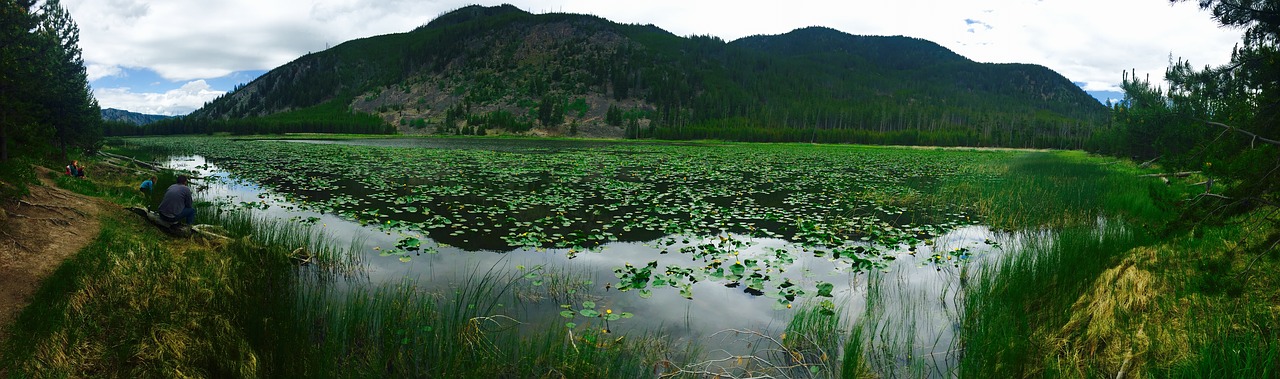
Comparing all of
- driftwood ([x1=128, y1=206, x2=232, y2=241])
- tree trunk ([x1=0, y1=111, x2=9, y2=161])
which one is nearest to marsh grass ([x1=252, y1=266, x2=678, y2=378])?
driftwood ([x1=128, y1=206, x2=232, y2=241])

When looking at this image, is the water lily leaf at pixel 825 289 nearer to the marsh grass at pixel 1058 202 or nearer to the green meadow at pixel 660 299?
the green meadow at pixel 660 299

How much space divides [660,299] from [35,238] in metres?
9.37

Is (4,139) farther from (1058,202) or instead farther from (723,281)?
(1058,202)

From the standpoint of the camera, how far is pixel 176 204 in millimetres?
10492

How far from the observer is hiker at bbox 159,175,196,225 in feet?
34.3

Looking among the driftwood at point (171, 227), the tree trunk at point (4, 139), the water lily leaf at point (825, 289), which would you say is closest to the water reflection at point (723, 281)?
the water lily leaf at point (825, 289)

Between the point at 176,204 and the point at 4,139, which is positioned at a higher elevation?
the point at 4,139

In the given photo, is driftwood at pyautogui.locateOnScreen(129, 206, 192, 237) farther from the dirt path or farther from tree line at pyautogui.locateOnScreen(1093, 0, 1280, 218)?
tree line at pyautogui.locateOnScreen(1093, 0, 1280, 218)

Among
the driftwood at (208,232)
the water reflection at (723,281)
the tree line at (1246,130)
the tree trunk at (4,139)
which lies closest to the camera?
the tree line at (1246,130)

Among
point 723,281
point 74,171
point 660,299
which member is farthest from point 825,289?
point 74,171

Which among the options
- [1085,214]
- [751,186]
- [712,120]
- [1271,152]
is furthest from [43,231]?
[712,120]

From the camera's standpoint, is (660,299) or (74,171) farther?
(74,171)

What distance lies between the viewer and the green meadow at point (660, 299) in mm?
5039

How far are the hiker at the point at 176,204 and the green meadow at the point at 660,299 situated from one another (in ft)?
1.50
